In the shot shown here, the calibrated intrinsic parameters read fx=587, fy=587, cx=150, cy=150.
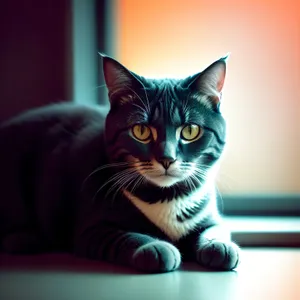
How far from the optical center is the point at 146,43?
5.52 feet

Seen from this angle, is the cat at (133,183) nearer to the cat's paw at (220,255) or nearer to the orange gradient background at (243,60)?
the cat's paw at (220,255)

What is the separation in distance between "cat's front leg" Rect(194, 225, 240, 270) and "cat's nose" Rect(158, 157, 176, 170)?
0.19m

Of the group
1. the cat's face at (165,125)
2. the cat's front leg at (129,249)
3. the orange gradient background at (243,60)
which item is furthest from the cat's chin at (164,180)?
the orange gradient background at (243,60)

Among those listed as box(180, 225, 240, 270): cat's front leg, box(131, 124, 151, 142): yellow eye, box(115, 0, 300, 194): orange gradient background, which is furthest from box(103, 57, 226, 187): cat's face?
box(115, 0, 300, 194): orange gradient background

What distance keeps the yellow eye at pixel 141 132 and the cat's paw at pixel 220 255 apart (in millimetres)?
254

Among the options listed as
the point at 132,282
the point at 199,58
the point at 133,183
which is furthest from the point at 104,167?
the point at 199,58

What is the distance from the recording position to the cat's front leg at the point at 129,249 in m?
1.13

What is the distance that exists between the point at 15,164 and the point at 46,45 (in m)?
0.39

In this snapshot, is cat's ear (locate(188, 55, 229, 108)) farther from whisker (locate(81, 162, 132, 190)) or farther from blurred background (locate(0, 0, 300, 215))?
blurred background (locate(0, 0, 300, 215))

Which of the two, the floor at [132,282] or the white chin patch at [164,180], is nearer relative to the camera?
the floor at [132,282]

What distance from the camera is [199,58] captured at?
167 cm

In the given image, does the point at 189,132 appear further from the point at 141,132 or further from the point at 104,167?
the point at 104,167

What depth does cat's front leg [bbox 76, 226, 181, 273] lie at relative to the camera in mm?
1132

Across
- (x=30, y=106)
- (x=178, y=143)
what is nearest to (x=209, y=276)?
(x=178, y=143)
